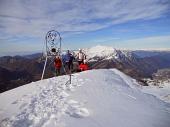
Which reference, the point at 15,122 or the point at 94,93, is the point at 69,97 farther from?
the point at 15,122

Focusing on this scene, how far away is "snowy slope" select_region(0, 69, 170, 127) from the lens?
1260cm

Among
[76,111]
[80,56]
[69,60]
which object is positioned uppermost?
[80,56]

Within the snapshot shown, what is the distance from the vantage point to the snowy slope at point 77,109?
1260 cm

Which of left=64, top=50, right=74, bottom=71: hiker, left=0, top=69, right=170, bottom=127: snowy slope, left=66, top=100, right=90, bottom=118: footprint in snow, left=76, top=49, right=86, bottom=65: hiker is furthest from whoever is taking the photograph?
left=76, top=49, right=86, bottom=65: hiker

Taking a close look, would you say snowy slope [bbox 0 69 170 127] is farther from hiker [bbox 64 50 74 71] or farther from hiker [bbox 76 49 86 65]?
hiker [bbox 76 49 86 65]

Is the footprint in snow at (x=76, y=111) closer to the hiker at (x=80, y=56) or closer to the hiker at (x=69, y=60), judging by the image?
the hiker at (x=69, y=60)

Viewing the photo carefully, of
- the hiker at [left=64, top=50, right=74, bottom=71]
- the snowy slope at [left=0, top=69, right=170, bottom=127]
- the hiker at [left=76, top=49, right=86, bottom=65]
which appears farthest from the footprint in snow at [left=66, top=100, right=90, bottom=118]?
the hiker at [left=76, top=49, right=86, bottom=65]

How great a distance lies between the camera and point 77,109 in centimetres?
1448

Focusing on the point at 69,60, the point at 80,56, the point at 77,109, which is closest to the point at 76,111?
the point at 77,109

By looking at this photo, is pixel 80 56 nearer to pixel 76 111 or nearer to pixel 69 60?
pixel 69 60

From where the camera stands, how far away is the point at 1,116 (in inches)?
532

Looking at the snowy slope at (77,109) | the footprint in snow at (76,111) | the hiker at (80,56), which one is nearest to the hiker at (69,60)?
the hiker at (80,56)

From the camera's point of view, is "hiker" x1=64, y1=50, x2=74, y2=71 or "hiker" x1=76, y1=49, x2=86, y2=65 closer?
"hiker" x1=64, y1=50, x2=74, y2=71

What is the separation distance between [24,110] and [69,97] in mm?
3691
